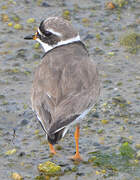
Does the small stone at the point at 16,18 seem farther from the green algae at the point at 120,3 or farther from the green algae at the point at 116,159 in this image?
the green algae at the point at 116,159

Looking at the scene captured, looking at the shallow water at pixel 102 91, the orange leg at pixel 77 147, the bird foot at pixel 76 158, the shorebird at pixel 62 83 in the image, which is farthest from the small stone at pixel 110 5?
the bird foot at pixel 76 158

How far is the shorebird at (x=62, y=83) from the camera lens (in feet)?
20.1

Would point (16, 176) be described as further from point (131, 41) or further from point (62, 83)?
point (131, 41)

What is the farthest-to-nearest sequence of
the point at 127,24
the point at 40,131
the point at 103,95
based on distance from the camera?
1. the point at 127,24
2. the point at 103,95
3. the point at 40,131

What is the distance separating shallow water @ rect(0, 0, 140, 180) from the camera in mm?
6811

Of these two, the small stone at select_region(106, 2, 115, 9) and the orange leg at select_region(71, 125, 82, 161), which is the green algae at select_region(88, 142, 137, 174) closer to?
the orange leg at select_region(71, 125, 82, 161)

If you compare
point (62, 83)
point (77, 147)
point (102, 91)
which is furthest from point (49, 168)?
point (102, 91)

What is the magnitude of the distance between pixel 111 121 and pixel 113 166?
3.91 feet

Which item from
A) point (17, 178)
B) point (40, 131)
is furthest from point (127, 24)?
point (17, 178)

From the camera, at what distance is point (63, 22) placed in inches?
294

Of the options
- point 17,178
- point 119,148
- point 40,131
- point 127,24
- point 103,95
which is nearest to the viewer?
point 17,178

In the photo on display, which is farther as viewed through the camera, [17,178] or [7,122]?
[7,122]

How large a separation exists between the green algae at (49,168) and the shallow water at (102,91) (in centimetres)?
9

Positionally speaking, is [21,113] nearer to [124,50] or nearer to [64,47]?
[64,47]
